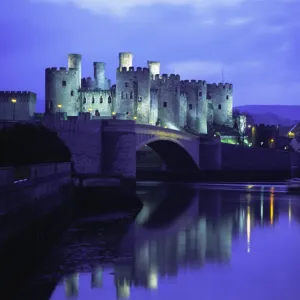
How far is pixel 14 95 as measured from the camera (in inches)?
1880

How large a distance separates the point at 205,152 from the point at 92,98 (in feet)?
Answer: 30.5

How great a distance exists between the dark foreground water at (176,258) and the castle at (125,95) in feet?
86.7

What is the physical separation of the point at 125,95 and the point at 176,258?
3543 cm

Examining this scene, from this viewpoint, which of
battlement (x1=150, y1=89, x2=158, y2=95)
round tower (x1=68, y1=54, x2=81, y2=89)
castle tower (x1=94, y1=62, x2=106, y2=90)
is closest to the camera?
round tower (x1=68, y1=54, x2=81, y2=89)

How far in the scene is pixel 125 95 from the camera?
48.7 m

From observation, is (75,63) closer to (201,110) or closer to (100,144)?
(201,110)

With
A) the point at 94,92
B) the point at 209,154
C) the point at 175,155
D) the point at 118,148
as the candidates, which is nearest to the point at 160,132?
the point at 175,155

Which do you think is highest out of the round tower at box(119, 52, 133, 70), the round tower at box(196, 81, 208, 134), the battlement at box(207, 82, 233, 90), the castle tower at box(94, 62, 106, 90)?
the round tower at box(119, 52, 133, 70)

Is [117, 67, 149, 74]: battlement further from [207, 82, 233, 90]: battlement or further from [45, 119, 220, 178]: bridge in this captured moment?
[45, 119, 220, 178]: bridge

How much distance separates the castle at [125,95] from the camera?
160 feet

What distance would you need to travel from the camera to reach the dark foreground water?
11.0m

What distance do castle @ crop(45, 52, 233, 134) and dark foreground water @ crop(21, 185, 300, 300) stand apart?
26421mm

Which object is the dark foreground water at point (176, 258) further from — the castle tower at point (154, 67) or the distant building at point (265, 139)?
the distant building at point (265, 139)

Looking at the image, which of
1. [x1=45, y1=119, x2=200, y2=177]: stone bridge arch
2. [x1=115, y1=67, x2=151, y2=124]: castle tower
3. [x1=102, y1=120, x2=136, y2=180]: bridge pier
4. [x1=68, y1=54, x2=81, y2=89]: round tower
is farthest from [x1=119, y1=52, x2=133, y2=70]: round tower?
[x1=102, y1=120, x2=136, y2=180]: bridge pier
